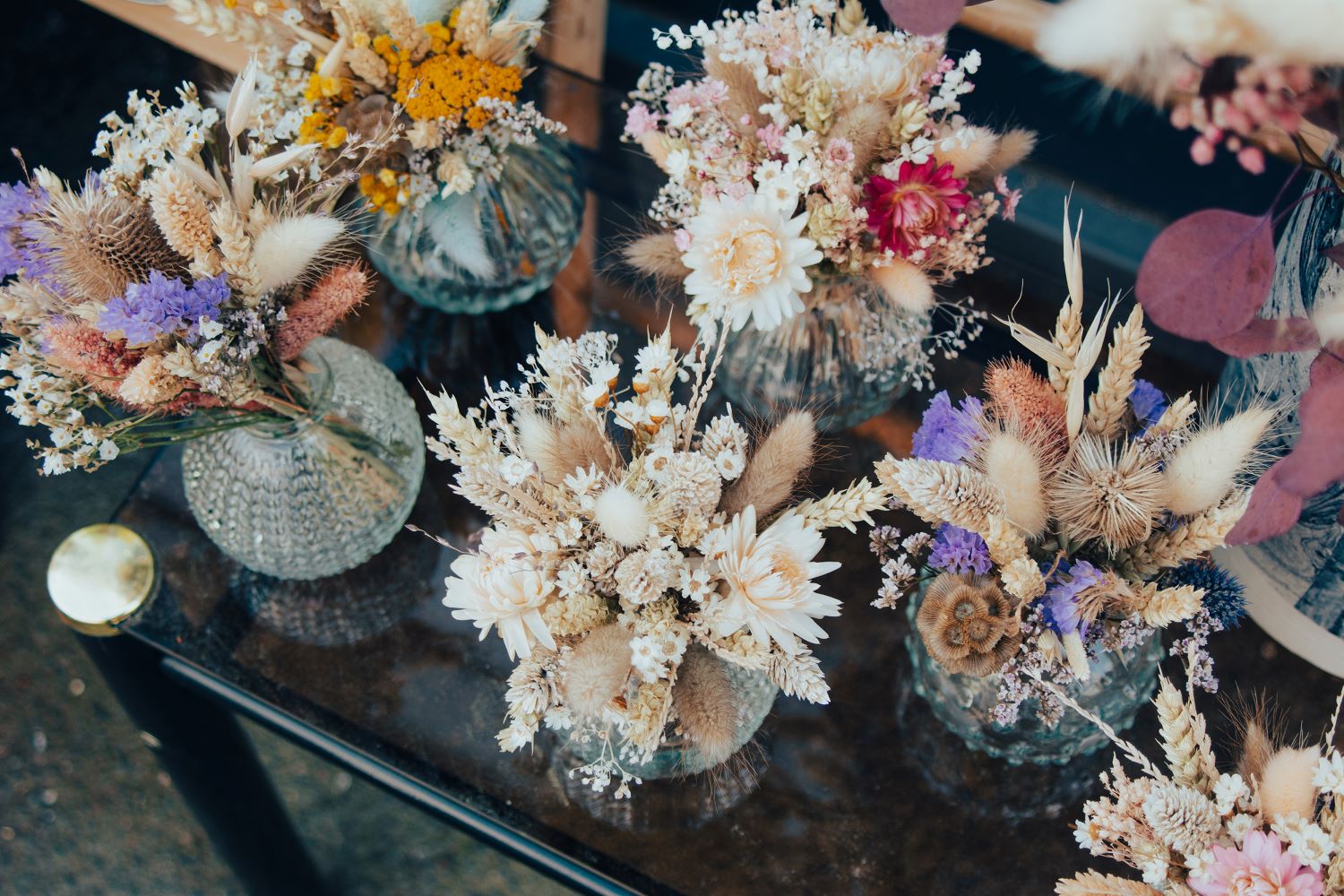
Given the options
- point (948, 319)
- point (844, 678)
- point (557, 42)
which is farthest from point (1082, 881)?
point (557, 42)

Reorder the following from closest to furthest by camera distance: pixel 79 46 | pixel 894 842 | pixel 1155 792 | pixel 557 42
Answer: pixel 1155 792 < pixel 894 842 < pixel 557 42 < pixel 79 46

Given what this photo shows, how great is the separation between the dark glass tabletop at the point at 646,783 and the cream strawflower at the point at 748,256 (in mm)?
191

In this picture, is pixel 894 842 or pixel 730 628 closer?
pixel 730 628

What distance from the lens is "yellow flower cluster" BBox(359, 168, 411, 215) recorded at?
1042 mm

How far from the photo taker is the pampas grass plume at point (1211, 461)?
0.79m

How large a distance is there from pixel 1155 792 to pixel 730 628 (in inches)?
12.2

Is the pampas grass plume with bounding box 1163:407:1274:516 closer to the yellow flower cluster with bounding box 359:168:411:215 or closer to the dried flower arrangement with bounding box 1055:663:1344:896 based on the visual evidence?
the dried flower arrangement with bounding box 1055:663:1344:896

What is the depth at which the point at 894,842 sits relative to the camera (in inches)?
41.0

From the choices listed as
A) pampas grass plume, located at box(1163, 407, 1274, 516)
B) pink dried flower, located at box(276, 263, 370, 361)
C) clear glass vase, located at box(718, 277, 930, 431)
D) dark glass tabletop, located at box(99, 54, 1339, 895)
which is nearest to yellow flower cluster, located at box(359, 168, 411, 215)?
pink dried flower, located at box(276, 263, 370, 361)

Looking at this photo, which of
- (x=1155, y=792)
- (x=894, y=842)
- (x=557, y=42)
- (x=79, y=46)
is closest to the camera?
(x=1155, y=792)

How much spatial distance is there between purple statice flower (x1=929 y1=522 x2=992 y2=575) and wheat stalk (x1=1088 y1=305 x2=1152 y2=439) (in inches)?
5.1

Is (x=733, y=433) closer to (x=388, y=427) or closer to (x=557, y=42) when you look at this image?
(x=388, y=427)

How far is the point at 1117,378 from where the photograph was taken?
0.84 meters

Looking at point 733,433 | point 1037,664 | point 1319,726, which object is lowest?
point 1319,726
